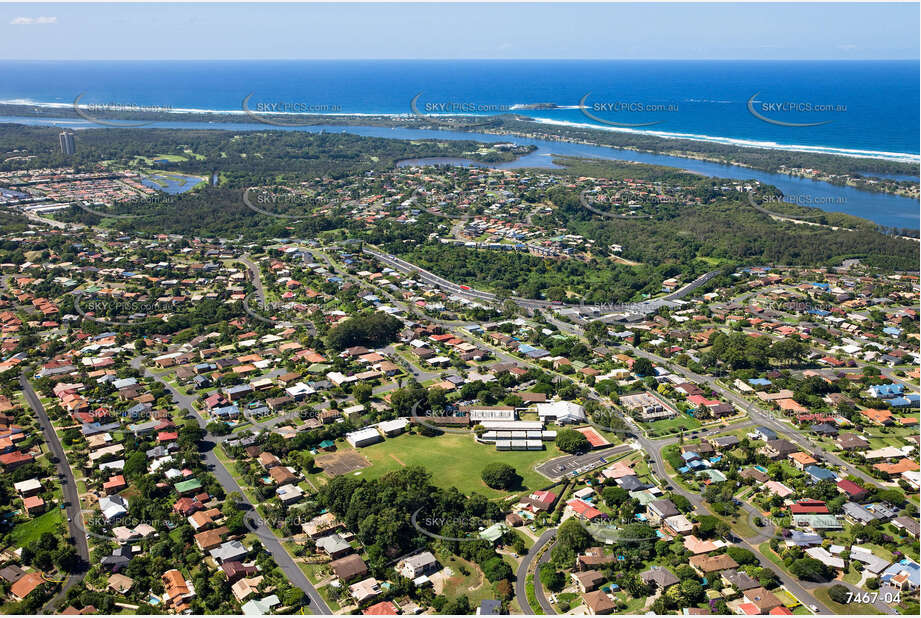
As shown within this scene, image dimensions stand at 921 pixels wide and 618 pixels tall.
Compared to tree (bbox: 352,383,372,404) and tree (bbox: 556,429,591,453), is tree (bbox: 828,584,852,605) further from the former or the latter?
tree (bbox: 352,383,372,404)

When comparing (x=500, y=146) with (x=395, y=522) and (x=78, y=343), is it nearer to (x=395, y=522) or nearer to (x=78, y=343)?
(x=78, y=343)

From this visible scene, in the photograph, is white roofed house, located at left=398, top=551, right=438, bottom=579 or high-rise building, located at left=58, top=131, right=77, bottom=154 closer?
white roofed house, located at left=398, top=551, right=438, bottom=579

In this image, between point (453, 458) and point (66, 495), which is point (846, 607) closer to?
point (453, 458)

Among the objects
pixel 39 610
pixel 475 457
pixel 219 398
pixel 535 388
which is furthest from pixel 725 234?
pixel 39 610
